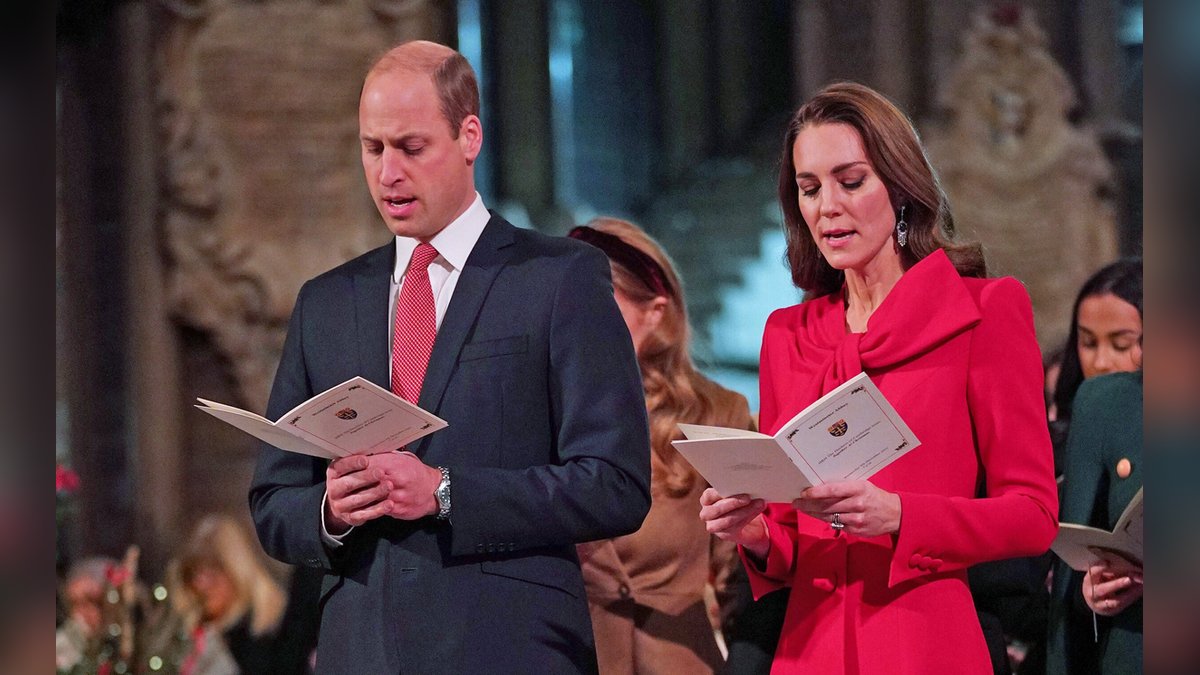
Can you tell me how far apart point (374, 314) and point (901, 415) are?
100 cm

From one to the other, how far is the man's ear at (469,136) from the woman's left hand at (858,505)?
939 mm

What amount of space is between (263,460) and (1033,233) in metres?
3.74

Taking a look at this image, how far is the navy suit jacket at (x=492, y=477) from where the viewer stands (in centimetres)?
253

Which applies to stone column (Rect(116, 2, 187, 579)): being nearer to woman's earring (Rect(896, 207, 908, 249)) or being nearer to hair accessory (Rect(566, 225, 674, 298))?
hair accessory (Rect(566, 225, 674, 298))

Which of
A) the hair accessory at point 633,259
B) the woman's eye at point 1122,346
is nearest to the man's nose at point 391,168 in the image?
the hair accessory at point 633,259

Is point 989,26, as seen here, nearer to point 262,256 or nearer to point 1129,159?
point 1129,159

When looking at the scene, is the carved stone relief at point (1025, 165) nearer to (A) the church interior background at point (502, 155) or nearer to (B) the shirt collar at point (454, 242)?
(A) the church interior background at point (502, 155)

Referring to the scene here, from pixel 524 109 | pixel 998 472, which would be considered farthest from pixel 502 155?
pixel 998 472

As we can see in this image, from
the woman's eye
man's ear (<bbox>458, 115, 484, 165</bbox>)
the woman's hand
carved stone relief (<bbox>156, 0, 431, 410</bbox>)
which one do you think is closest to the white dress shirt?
man's ear (<bbox>458, 115, 484, 165</bbox>)

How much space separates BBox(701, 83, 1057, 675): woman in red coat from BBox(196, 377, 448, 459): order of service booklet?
55 centimetres

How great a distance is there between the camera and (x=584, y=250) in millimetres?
2777

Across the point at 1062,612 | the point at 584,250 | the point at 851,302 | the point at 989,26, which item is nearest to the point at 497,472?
the point at 584,250

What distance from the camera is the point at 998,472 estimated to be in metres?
2.54

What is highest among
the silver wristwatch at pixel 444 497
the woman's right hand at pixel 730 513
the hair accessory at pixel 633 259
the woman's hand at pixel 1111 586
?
the hair accessory at pixel 633 259
